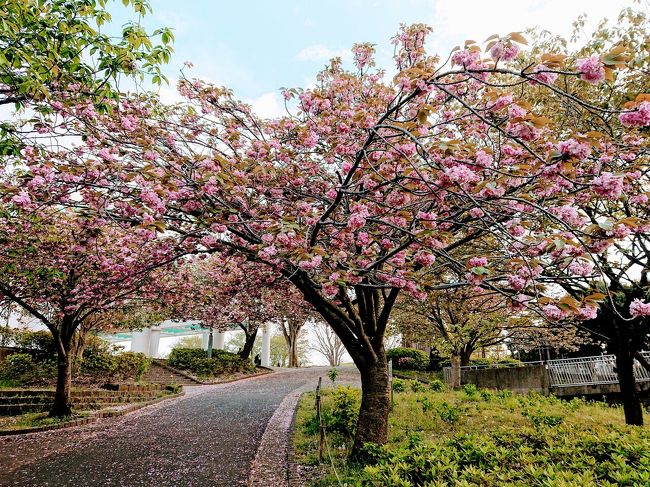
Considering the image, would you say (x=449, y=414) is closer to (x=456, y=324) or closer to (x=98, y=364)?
(x=456, y=324)

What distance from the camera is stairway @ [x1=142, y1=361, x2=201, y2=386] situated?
60.3 feet

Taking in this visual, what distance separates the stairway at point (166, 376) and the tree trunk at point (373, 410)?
14857mm

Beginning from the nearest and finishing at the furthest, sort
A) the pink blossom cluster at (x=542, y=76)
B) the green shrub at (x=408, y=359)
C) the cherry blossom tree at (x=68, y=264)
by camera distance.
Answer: the pink blossom cluster at (x=542, y=76)
the cherry blossom tree at (x=68, y=264)
the green shrub at (x=408, y=359)

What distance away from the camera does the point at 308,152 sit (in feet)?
20.1

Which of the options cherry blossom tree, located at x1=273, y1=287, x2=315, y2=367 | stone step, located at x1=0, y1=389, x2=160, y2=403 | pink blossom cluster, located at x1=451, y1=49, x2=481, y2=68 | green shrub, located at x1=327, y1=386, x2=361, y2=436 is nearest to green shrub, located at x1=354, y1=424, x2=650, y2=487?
pink blossom cluster, located at x1=451, y1=49, x2=481, y2=68

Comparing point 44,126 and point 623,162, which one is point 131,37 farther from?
point 623,162

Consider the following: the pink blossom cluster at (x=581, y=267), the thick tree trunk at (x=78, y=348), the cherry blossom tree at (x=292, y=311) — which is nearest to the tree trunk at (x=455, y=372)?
the cherry blossom tree at (x=292, y=311)

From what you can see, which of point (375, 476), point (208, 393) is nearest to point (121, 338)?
point (208, 393)

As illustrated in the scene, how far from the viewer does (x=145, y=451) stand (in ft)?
23.0

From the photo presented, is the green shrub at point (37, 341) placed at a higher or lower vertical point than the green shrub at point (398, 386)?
higher

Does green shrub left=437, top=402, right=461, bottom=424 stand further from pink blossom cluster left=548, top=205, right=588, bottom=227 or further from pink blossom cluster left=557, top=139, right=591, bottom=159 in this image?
pink blossom cluster left=557, top=139, right=591, bottom=159

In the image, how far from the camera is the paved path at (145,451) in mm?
5543

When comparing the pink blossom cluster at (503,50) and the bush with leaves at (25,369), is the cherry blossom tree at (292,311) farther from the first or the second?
the bush with leaves at (25,369)

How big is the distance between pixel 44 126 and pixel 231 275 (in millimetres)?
7166
